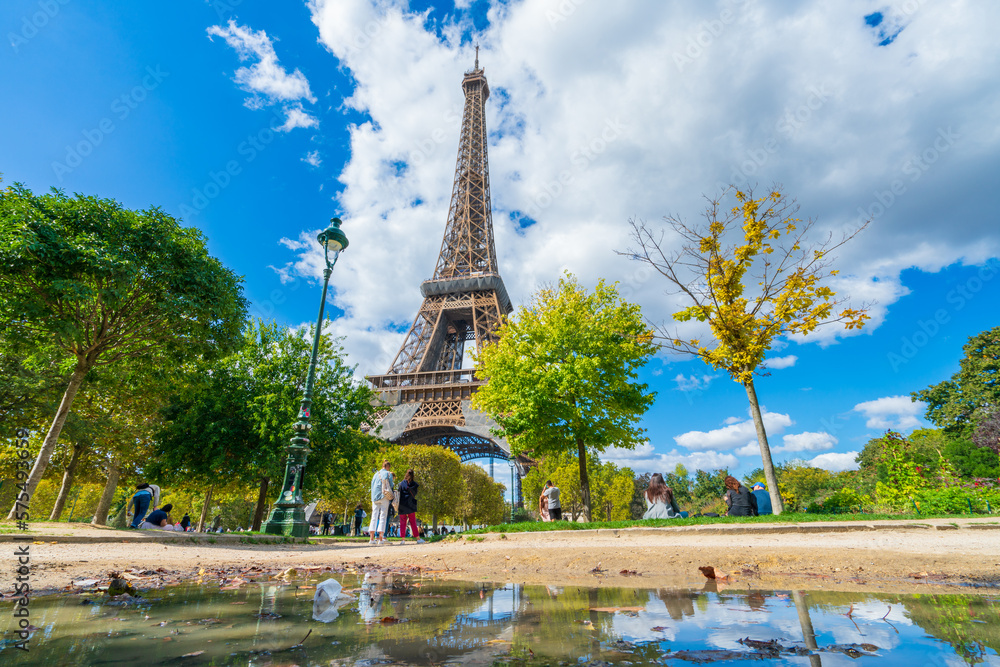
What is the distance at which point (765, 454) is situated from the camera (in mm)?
11438

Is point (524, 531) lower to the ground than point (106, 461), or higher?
lower

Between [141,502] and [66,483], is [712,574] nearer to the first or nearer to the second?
[141,502]

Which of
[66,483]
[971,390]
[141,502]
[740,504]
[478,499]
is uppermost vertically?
[971,390]

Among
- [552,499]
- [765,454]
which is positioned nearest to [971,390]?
[765,454]

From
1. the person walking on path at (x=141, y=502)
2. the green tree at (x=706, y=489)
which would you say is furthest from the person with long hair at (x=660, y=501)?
the green tree at (x=706, y=489)

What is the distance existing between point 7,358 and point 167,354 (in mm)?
5439

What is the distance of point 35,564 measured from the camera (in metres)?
4.31

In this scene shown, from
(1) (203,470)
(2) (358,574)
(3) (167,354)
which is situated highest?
(3) (167,354)

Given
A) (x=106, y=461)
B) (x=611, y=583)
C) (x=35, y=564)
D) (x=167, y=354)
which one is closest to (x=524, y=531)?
(x=611, y=583)

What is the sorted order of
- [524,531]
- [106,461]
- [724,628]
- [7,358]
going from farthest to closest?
[106,461] → [7,358] → [524,531] → [724,628]

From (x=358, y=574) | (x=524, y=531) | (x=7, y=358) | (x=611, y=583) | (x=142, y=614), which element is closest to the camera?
(x=142, y=614)

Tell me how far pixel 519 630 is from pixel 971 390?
53299 millimetres

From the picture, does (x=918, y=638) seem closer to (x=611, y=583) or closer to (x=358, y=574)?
(x=611, y=583)

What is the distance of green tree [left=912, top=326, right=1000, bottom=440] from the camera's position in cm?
3697
